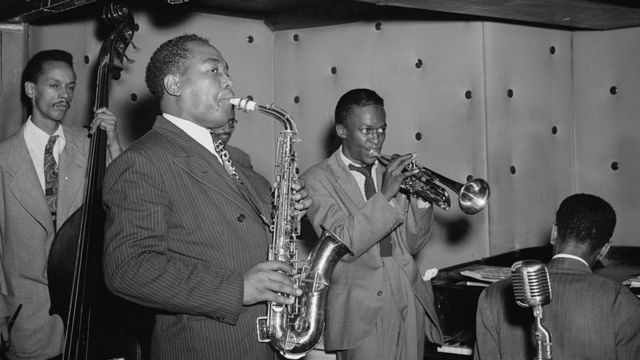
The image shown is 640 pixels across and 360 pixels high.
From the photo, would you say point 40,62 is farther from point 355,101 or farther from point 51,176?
point 355,101

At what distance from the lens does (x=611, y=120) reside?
4.84 meters

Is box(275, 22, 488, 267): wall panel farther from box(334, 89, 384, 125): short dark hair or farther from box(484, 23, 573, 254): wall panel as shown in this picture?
box(334, 89, 384, 125): short dark hair

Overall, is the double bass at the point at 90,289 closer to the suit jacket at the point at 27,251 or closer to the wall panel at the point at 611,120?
the suit jacket at the point at 27,251

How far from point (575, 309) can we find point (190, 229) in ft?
4.43

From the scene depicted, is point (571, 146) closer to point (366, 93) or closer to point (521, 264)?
point (366, 93)

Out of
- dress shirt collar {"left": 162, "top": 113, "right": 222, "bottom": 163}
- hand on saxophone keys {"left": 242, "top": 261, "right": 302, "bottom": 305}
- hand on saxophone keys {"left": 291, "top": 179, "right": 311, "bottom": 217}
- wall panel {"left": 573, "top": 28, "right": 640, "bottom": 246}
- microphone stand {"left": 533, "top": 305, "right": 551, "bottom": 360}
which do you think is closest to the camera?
microphone stand {"left": 533, "top": 305, "right": 551, "bottom": 360}

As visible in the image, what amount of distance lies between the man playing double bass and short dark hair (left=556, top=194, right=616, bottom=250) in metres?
2.24

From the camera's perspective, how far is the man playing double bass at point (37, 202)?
11.6 feet

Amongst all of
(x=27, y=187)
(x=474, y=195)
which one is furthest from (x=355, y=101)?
(x=27, y=187)

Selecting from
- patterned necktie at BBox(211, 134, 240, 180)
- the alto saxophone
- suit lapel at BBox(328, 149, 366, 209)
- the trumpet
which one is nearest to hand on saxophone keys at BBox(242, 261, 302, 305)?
the alto saxophone

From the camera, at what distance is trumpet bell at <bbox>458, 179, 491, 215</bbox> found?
3.78m

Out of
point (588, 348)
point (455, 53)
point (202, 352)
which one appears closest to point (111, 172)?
point (202, 352)

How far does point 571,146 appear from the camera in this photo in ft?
16.4

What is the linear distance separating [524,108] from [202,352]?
3.09m
